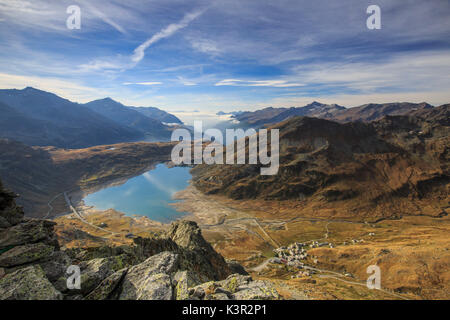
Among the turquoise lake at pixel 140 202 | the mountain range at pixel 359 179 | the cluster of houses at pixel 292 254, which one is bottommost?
the cluster of houses at pixel 292 254

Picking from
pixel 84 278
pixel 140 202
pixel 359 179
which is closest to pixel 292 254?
pixel 84 278

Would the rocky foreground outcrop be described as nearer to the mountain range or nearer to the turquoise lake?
the turquoise lake

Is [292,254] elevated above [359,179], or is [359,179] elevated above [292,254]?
[359,179]

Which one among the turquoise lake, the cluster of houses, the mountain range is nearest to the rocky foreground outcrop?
the cluster of houses

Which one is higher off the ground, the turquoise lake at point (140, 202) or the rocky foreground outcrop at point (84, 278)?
the rocky foreground outcrop at point (84, 278)

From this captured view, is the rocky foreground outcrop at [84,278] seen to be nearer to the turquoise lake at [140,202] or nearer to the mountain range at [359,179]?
the turquoise lake at [140,202]

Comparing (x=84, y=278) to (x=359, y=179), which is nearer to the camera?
(x=84, y=278)

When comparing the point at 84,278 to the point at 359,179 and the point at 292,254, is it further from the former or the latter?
the point at 359,179

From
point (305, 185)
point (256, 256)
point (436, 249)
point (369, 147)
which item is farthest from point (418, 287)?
point (369, 147)

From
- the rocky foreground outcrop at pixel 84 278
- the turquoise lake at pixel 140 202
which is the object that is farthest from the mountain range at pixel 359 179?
the rocky foreground outcrop at pixel 84 278

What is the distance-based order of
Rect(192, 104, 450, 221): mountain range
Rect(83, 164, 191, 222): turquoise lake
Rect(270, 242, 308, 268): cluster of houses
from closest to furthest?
Rect(270, 242, 308, 268): cluster of houses → Rect(83, 164, 191, 222): turquoise lake → Rect(192, 104, 450, 221): mountain range

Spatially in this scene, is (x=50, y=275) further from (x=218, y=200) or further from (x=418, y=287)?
(x=218, y=200)
